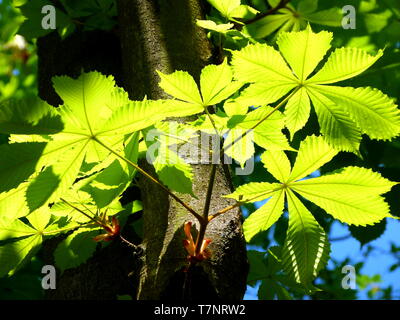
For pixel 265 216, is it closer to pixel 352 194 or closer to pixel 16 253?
pixel 352 194

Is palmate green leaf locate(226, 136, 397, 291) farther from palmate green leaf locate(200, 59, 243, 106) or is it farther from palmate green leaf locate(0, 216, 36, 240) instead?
palmate green leaf locate(0, 216, 36, 240)

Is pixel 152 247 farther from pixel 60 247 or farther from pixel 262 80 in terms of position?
pixel 262 80

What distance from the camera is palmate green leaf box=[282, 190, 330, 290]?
0.80m

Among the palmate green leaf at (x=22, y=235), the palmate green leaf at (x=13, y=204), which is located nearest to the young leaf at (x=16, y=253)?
the palmate green leaf at (x=22, y=235)

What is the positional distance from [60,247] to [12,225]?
0.38 feet

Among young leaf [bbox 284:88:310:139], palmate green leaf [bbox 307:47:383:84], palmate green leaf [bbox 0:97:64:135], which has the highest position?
palmate green leaf [bbox 307:47:383:84]

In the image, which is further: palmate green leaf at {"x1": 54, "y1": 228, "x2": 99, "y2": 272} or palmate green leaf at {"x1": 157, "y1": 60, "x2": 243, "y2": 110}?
palmate green leaf at {"x1": 54, "y1": 228, "x2": 99, "y2": 272}

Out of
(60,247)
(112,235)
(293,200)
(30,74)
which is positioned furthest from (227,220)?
(30,74)

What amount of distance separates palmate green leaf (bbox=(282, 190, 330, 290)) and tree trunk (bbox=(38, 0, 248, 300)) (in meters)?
0.10

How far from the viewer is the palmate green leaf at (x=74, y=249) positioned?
102cm

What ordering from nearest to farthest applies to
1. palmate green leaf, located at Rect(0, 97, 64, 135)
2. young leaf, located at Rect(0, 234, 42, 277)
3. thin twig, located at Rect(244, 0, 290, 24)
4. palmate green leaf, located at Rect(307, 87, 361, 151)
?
1. palmate green leaf, located at Rect(0, 97, 64, 135)
2. palmate green leaf, located at Rect(307, 87, 361, 151)
3. young leaf, located at Rect(0, 234, 42, 277)
4. thin twig, located at Rect(244, 0, 290, 24)

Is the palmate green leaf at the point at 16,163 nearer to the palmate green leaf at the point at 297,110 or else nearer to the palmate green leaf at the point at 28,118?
the palmate green leaf at the point at 28,118

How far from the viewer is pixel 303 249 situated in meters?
0.83

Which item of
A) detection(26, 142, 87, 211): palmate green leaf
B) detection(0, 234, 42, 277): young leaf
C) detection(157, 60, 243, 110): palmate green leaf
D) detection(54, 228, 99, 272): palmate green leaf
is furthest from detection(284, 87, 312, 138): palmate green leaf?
detection(0, 234, 42, 277): young leaf
